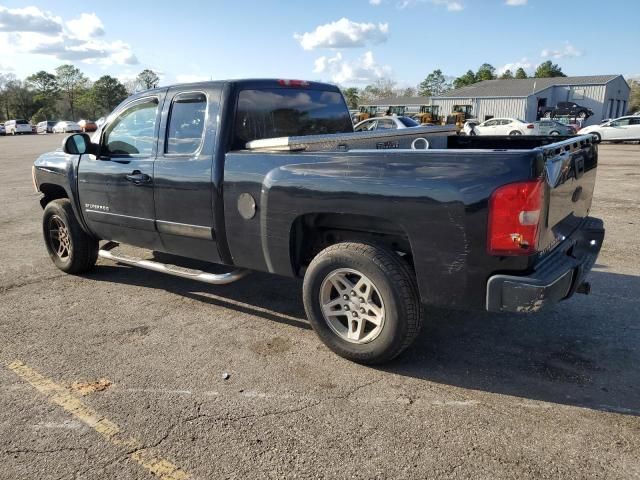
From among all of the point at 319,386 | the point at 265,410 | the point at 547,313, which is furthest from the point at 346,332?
the point at 547,313

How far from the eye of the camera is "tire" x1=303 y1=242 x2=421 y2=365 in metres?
3.34

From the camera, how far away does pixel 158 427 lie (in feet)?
9.65

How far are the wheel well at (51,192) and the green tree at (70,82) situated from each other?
100 m

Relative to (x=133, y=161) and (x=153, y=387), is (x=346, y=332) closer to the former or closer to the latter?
(x=153, y=387)

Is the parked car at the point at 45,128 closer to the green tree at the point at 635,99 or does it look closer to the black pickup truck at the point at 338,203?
the black pickup truck at the point at 338,203

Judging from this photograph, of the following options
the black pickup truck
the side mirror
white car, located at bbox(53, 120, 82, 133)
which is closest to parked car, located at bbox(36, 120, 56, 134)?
white car, located at bbox(53, 120, 82, 133)

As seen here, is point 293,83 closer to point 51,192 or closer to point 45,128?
point 51,192

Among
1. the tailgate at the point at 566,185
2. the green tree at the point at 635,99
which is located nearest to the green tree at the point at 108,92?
the green tree at the point at 635,99

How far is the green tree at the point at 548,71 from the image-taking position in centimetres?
8925

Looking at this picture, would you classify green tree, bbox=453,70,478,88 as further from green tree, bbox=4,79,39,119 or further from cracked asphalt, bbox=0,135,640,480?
cracked asphalt, bbox=0,135,640,480

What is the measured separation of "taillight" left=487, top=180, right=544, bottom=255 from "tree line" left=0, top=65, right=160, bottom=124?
288ft

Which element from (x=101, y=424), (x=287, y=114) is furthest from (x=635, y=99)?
(x=101, y=424)

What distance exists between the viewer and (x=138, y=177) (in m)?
4.58

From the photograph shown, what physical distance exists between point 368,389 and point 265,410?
676 mm
